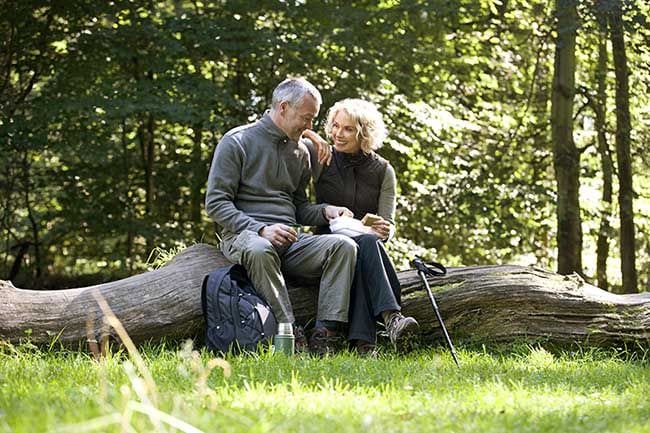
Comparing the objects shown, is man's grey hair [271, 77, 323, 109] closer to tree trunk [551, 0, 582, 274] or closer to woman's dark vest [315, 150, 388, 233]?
woman's dark vest [315, 150, 388, 233]

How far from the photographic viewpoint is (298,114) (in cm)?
552

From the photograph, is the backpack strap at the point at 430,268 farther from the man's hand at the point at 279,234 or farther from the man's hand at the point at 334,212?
the man's hand at the point at 279,234

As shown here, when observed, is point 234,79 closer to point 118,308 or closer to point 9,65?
point 9,65

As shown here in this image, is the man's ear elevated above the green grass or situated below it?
above

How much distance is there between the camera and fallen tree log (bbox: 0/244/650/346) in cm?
524

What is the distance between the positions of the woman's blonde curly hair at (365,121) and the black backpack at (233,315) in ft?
4.23

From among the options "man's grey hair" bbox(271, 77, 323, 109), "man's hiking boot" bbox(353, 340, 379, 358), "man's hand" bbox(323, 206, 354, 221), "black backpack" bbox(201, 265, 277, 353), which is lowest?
"man's hiking boot" bbox(353, 340, 379, 358)

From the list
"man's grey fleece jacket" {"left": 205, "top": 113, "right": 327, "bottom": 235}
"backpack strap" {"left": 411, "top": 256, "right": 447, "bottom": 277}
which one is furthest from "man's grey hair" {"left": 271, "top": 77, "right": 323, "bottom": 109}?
"backpack strap" {"left": 411, "top": 256, "right": 447, "bottom": 277}

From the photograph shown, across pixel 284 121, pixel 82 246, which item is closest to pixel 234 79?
pixel 82 246

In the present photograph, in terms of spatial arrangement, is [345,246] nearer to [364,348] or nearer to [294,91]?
[364,348]

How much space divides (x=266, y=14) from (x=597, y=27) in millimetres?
3861

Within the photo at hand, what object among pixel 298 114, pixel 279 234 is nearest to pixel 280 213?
pixel 279 234

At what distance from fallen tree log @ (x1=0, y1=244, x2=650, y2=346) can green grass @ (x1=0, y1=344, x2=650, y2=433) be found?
36cm

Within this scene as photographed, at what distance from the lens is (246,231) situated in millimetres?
5250
